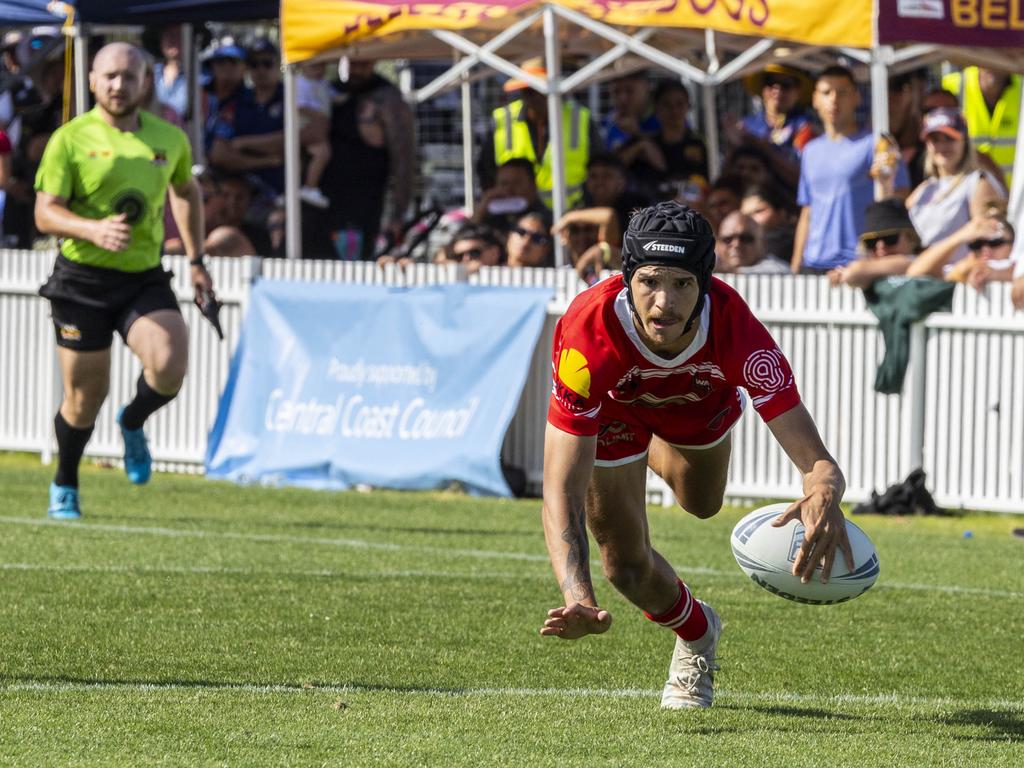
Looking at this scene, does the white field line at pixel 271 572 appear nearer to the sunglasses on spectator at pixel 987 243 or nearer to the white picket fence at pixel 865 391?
the white picket fence at pixel 865 391

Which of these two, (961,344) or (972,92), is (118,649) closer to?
(961,344)

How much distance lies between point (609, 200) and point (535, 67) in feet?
5.01

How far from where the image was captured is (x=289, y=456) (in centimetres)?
1453

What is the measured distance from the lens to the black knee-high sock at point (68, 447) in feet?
37.4

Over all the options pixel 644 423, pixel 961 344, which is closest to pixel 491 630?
pixel 644 423

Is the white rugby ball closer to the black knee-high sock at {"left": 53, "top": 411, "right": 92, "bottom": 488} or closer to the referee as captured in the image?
the referee

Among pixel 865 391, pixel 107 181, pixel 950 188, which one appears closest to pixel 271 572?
pixel 107 181

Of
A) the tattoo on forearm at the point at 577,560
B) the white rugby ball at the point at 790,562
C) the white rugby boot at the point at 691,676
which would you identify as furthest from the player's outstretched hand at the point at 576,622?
the white rugby boot at the point at 691,676

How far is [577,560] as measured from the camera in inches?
233

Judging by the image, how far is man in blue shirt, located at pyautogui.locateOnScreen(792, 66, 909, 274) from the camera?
45.9ft

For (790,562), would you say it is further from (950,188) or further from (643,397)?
(950,188)

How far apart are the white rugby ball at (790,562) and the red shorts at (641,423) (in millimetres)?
366

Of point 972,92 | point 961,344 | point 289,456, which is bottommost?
point 289,456

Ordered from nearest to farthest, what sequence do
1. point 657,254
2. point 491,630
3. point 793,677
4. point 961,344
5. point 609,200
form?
point 657,254 → point 793,677 → point 491,630 → point 961,344 → point 609,200
